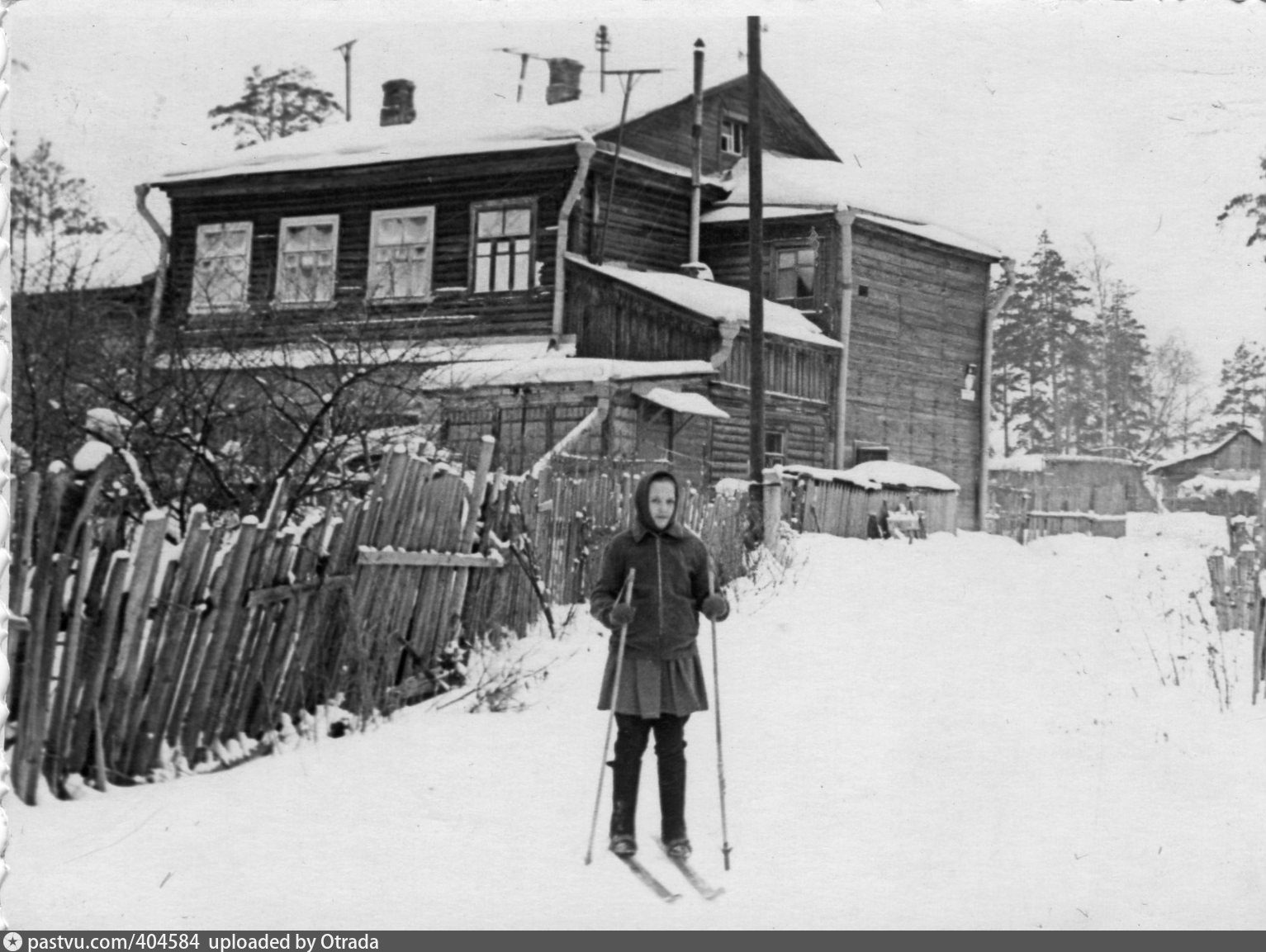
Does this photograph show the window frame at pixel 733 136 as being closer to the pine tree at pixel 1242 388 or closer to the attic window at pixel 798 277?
the attic window at pixel 798 277

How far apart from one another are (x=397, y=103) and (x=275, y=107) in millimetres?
661

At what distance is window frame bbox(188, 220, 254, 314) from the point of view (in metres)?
7.82

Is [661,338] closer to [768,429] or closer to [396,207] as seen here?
[768,429]

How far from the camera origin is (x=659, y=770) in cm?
443

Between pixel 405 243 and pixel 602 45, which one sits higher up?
pixel 405 243

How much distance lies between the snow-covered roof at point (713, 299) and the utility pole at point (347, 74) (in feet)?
15.4

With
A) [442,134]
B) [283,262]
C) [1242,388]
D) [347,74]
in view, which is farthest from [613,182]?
[1242,388]

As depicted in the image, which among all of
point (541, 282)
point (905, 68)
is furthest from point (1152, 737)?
point (541, 282)

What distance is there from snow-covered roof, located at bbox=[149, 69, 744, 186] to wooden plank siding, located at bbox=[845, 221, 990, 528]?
3119 mm

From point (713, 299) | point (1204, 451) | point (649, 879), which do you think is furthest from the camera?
point (713, 299)

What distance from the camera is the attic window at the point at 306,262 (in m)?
8.79

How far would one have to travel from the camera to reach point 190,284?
7910 mm

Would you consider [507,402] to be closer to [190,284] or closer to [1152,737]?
[190,284]

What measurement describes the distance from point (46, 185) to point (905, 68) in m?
4.06
